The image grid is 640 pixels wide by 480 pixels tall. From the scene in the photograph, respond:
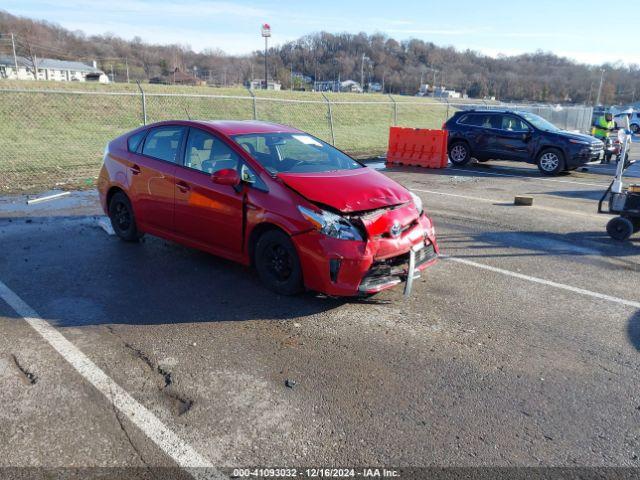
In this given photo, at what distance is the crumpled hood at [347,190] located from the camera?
15.7ft

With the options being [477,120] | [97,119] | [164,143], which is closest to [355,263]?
[164,143]

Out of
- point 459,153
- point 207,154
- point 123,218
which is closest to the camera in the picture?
point 207,154

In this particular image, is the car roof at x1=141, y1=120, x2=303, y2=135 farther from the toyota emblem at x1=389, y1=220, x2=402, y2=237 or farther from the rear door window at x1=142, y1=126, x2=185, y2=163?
the toyota emblem at x1=389, y1=220, x2=402, y2=237

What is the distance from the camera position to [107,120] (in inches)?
1109

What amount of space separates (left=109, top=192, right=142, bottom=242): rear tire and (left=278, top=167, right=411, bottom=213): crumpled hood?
2555 mm

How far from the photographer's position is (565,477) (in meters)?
2.78

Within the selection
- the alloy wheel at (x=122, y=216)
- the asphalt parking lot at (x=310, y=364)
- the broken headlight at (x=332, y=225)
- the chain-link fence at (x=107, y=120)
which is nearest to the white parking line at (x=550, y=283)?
the asphalt parking lot at (x=310, y=364)

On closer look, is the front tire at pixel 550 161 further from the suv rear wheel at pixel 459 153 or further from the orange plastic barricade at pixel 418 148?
the orange plastic barricade at pixel 418 148

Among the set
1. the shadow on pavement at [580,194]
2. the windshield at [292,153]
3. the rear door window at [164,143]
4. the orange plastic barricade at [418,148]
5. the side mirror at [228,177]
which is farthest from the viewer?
the orange plastic barricade at [418,148]

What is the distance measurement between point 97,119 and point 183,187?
25.1 metres

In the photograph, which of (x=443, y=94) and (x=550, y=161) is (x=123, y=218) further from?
(x=443, y=94)

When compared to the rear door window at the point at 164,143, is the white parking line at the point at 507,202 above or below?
below

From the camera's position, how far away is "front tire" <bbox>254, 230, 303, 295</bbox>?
193 inches

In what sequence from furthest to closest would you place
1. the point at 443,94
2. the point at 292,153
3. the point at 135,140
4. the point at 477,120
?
the point at 443,94
the point at 477,120
the point at 135,140
the point at 292,153
